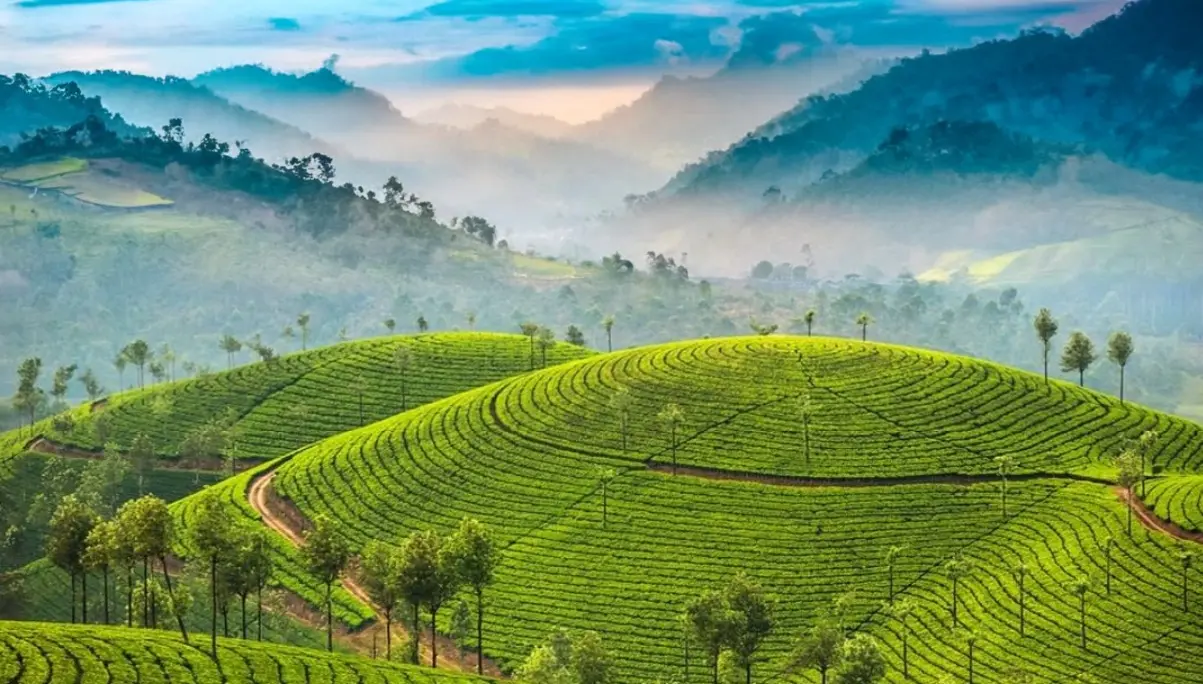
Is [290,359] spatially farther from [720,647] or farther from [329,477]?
[720,647]

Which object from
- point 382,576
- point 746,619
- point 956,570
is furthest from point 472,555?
point 956,570

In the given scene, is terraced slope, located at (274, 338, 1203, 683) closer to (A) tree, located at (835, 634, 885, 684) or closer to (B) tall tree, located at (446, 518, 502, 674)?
(A) tree, located at (835, 634, 885, 684)

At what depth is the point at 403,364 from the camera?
14538 centimetres

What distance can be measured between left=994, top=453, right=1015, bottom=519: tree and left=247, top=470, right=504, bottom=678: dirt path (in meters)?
38.8

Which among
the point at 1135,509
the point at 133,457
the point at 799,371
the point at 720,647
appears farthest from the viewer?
the point at 133,457

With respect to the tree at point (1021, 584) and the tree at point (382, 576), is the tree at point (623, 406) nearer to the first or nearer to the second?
the tree at point (382, 576)

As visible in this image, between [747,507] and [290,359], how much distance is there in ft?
244

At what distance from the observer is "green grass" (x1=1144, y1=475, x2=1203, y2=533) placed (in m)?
89.6

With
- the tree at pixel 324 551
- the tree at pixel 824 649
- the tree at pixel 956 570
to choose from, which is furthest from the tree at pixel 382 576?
the tree at pixel 956 570

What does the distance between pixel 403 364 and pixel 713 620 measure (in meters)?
75.5

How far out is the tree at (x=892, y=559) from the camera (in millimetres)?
90938

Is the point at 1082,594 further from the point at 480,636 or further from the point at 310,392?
the point at 310,392

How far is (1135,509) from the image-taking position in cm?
9456

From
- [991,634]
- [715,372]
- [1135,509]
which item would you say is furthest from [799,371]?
[991,634]
